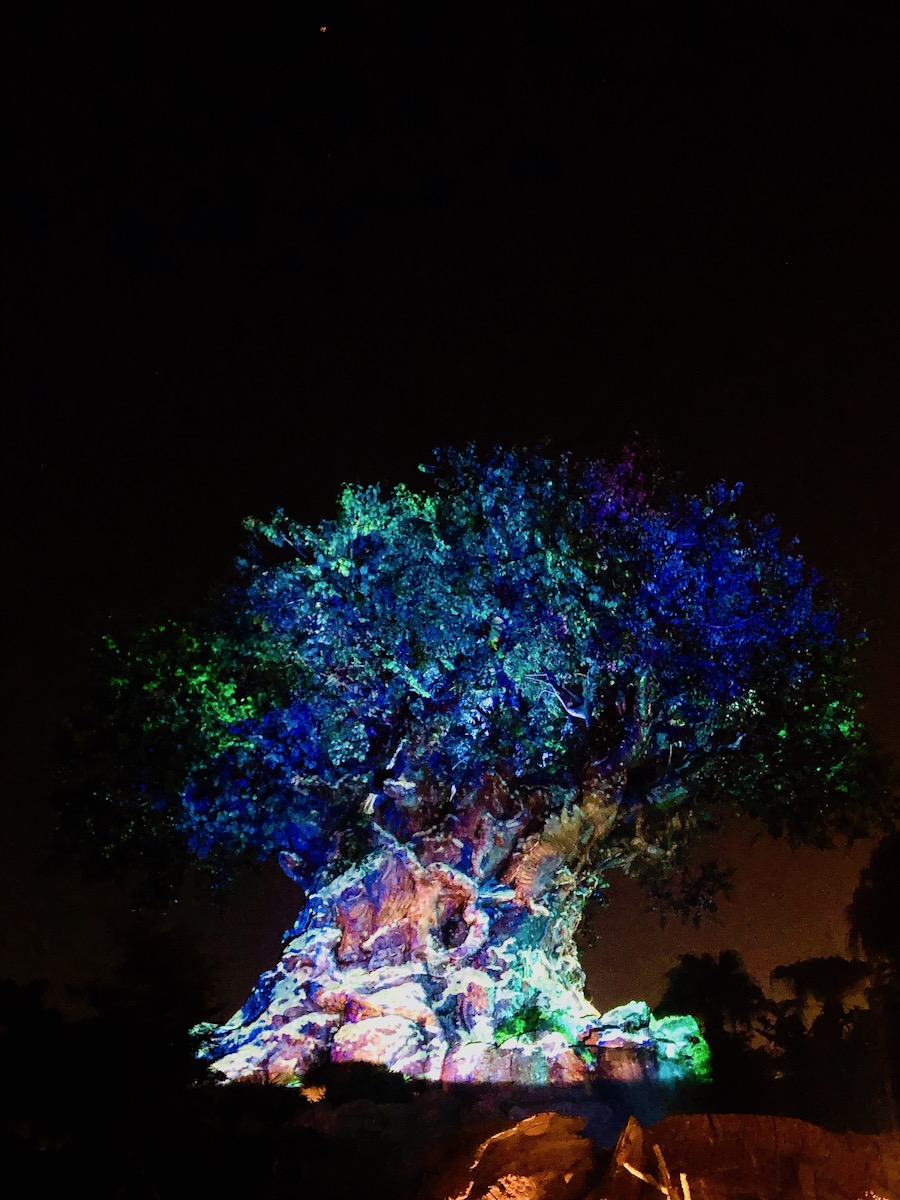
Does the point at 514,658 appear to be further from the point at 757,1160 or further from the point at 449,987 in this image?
the point at 757,1160

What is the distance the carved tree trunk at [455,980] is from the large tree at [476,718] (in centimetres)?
5

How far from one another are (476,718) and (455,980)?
3.83 metres

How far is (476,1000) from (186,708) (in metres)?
6.60

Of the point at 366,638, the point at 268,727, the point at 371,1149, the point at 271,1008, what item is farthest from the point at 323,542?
the point at 371,1149

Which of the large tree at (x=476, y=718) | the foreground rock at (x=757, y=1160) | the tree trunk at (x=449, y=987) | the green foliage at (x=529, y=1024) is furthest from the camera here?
the large tree at (x=476, y=718)

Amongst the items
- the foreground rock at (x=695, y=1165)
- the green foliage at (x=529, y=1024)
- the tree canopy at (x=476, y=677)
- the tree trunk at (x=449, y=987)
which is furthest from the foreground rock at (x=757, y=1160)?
the tree canopy at (x=476, y=677)

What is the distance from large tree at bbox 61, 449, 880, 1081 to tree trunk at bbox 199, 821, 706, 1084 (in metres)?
0.05

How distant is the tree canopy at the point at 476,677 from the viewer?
1446 centimetres

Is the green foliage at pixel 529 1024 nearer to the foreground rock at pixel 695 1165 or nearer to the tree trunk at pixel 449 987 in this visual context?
the tree trunk at pixel 449 987

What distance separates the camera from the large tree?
45.8 ft

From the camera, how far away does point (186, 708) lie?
15.5 metres

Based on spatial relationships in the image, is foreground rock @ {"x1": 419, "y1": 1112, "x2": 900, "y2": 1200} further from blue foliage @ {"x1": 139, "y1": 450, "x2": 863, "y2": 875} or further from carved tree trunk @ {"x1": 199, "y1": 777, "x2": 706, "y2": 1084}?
blue foliage @ {"x1": 139, "y1": 450, "x2": 863, "y2": 875}

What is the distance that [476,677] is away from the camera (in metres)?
14.5

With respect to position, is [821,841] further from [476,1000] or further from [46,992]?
[46,992]
